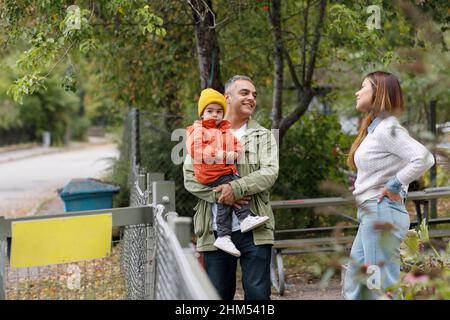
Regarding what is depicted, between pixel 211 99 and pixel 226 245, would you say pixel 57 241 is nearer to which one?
pixel 226 245

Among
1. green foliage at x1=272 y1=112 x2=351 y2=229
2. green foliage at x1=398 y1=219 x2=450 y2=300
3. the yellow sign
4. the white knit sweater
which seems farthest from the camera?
green foliage at x1=272 y1=112 x2=351 y2=229

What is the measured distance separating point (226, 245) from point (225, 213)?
18 cm

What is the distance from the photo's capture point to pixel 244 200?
3.80m

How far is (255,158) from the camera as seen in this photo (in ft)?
12.7

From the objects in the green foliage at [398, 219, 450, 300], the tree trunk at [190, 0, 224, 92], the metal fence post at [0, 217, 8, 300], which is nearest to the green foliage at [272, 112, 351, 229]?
the tree trunk at [190, 0, 224, 92]

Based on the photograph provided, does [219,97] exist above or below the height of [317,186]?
above

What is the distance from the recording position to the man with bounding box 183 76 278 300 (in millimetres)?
3766


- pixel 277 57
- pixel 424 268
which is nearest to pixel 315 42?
pixel 277 57

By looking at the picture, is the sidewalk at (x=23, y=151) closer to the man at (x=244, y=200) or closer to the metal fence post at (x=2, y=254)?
the man at (x=244, y=200)

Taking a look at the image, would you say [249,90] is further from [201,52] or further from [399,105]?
[201,52]

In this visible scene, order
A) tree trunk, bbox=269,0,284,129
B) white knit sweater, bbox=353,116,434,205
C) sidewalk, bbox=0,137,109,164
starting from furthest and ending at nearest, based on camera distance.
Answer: sidewalk, bbox=0,137,109,164
tree trunk, bbox=269,0,284,129
white knit sweater, bbox=353,116,434,205

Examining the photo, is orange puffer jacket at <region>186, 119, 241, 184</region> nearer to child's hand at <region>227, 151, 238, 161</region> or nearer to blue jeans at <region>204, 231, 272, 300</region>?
child's hand at <region>227, 151, 238, 161</region>

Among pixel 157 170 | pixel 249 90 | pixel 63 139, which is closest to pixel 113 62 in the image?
pixel 157 170

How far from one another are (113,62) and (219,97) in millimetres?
7774
